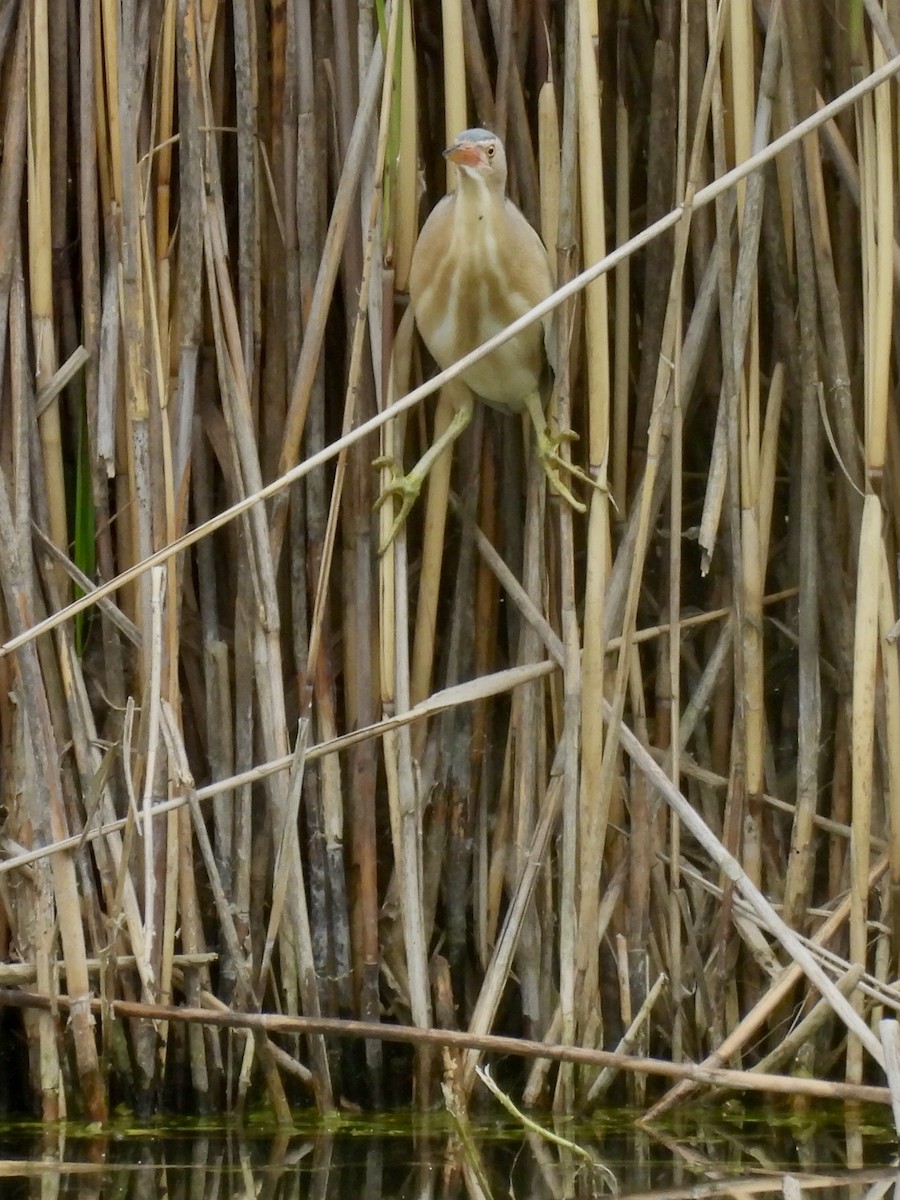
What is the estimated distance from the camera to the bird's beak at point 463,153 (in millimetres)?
1807

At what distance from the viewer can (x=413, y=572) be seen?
2.14m

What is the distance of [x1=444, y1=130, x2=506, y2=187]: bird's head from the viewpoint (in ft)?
5.95

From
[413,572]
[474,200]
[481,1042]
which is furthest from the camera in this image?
[413,572]

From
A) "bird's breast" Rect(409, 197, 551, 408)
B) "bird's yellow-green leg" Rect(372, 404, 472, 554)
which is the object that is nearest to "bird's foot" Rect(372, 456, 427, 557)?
"bird's yellow-green leg" Rect(372, 404, 472, 554)

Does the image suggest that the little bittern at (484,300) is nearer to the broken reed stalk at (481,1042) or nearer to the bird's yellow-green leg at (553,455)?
the bird's yellow-green leg at (553,455)

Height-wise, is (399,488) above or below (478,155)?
below

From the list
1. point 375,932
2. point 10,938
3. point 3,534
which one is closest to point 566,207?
point 3,534

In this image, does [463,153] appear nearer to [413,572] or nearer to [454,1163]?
[413,572]

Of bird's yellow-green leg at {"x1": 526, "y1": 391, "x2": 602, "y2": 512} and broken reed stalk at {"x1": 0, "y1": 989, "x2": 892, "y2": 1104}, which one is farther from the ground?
bird's yellow-green leg at {"x1": 526, "y1": 391, "x2": 602, "y2": 512}

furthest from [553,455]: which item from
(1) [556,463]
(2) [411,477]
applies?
(2) [411,477]

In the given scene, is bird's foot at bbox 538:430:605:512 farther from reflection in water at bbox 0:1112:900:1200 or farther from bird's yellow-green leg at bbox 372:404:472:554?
reflection in water at bbox 0:1112:900:1200

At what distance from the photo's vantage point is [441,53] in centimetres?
211

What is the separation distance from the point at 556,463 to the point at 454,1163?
83 centimetres

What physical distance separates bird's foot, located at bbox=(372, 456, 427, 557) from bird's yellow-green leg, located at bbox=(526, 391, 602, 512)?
0.50ft
